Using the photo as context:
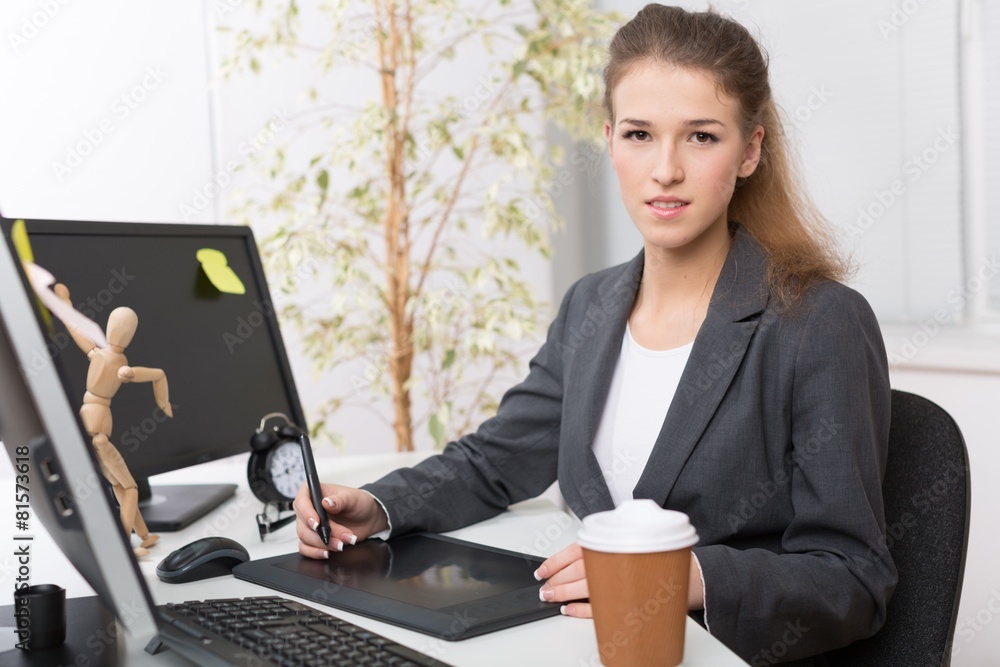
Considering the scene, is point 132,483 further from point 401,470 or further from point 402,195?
point 402,195

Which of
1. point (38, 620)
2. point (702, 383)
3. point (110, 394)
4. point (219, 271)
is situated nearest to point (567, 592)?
point (702, 383)

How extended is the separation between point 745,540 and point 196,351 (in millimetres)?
A: 848

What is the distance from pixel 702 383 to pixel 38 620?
795 mm

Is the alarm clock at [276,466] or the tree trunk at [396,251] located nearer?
the alarm clock at [276,466]

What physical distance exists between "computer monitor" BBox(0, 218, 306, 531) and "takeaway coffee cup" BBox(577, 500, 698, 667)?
30.4 inches

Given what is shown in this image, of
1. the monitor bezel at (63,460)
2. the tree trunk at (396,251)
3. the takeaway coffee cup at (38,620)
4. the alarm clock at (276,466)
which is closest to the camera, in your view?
the monitor bezel at (63,460)

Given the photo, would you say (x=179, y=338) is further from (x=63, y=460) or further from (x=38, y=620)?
(x=63, y=460)

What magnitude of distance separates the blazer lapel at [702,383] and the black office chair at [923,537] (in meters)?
0.23

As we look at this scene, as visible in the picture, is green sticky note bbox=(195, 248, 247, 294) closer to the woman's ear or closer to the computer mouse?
the computer mouse

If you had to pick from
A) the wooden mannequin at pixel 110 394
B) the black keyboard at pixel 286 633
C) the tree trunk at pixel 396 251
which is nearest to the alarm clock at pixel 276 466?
the wooden mannequin at pixel 110 394

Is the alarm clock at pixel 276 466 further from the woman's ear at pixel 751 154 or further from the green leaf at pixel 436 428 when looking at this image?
the green leaf at pixel 436 428

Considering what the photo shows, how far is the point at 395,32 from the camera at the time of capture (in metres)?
2.75

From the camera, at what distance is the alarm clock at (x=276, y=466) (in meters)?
1.45

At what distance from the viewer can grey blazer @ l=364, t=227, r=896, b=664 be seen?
3.44 ft
